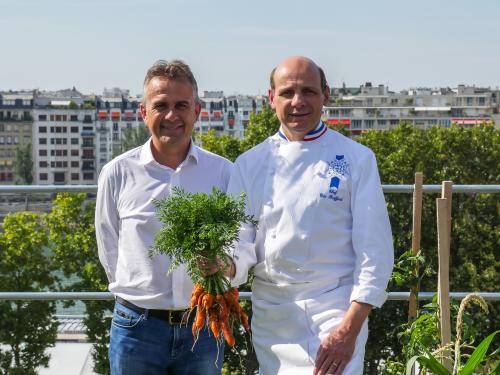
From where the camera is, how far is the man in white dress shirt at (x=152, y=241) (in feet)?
11.1

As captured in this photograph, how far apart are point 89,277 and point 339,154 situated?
3450cm

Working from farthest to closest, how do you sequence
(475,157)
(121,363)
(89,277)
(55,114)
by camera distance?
1. (55,114)
2. (89,277)
3. (475,157)
4. (121,363)

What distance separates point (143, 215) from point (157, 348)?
46 centimetres

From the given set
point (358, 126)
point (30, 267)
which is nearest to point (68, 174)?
A: point (358, 126)

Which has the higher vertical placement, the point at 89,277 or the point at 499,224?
the point at 499,224

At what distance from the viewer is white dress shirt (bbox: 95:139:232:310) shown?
3.41 metres

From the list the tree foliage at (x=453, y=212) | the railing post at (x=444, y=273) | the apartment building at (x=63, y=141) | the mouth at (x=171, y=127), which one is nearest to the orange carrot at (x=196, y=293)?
the mouth at (x=171, y=127)

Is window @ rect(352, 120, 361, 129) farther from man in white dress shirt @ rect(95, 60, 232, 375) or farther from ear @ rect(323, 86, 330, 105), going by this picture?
ear @ rect(323, 86, 330, 105)

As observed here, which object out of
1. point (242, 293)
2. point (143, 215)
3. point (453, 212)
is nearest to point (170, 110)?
point (143, 215)

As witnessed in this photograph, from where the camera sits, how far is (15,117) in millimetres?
139750

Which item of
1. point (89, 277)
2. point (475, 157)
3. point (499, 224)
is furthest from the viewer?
point (89, 277)

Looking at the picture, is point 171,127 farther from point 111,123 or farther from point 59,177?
point 59,177

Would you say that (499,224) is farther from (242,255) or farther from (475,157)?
(242,255)

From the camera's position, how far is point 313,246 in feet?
10.3
